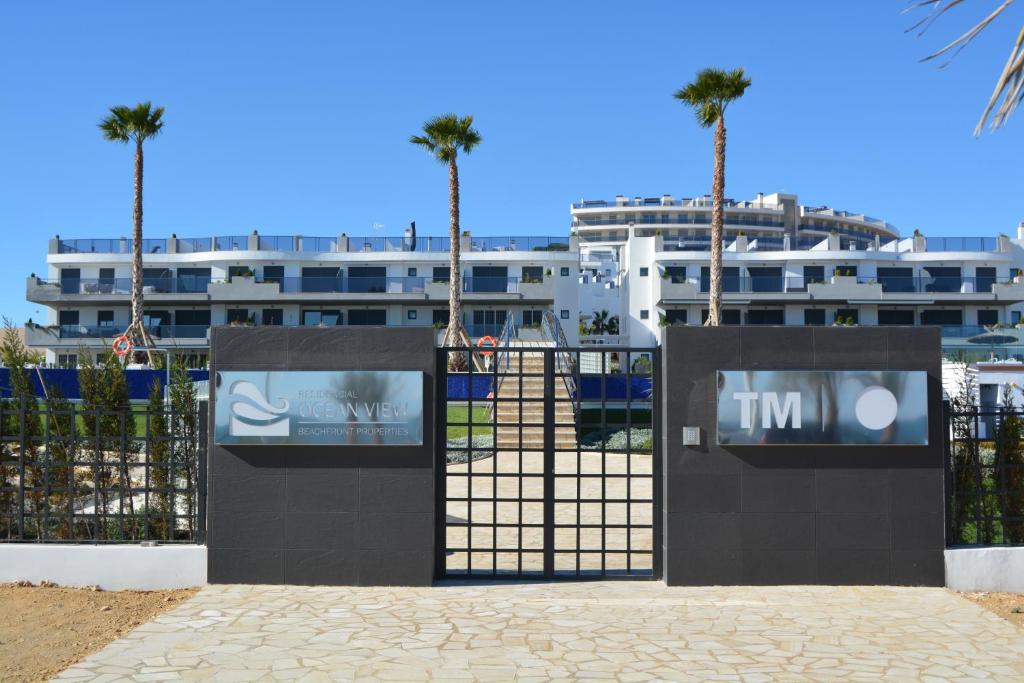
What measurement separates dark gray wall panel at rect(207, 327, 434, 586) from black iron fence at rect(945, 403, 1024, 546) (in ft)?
19.1

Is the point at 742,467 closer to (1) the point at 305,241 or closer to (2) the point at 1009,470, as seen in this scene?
(2) the point at 1009,470

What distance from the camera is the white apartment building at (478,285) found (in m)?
51.3

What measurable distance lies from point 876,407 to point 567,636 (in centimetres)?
423

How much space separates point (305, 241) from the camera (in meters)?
53.7

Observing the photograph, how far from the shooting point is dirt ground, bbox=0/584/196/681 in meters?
7.55

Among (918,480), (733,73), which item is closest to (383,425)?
(918,480)

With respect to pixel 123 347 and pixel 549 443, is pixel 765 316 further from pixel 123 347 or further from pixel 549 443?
pixel 549 443

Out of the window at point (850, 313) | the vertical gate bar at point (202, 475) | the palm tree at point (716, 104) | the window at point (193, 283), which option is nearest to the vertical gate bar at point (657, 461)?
the vertical gate bar at point (202, 475)

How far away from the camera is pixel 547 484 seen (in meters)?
9.84

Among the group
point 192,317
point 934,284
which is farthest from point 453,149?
point 934,284

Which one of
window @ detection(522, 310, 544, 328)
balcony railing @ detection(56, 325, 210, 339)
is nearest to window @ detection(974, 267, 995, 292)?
window @ detection(522, 310, 544, 328)

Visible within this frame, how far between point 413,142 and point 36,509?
104 ft

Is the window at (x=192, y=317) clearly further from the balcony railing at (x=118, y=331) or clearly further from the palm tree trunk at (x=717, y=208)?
the palm tree trunk at (x=717, y=208)

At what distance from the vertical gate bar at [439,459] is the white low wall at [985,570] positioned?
18.1 feet
